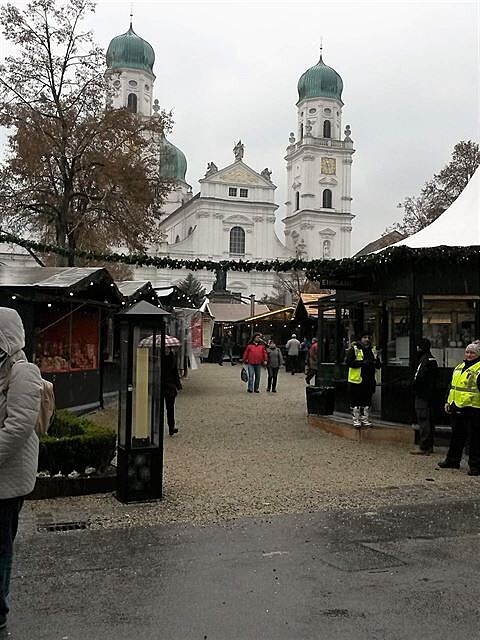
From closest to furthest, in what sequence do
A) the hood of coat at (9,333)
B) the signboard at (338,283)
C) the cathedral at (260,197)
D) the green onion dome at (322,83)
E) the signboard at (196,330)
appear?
the hood of coat at (9,333)
the signboard at (338,283)
the signboard at (196,330)
the cathedral at (260,197)
the green onion dome at (322,83)

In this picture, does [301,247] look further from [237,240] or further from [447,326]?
[447,326]

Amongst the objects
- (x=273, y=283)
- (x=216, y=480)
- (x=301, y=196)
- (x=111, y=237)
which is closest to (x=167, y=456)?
(x=216, y=480)


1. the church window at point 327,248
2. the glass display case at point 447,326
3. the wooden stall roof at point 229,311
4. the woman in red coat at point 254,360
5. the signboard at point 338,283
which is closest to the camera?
the glass display case at point 447,326

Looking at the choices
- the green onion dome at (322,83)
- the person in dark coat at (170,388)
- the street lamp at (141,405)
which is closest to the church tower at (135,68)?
the green onion dome at (322,83)

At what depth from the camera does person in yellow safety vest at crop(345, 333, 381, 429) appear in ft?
39.1

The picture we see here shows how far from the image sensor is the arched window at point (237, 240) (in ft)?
274

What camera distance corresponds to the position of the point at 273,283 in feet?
260

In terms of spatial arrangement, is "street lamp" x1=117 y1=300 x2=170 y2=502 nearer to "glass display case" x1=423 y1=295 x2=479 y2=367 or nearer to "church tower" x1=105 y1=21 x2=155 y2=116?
"glass display case" x1=423 y1=295 x2=479 y2=367

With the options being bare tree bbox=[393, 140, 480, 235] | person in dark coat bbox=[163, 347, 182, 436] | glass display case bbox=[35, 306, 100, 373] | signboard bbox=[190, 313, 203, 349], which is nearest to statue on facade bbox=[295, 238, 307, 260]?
bare tree bbox=[393, 140, 480, 235]

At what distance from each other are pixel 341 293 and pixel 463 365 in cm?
480

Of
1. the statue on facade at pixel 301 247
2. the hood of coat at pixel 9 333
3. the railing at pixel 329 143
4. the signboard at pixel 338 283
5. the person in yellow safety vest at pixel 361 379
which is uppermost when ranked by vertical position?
the railing at pixel 329 143

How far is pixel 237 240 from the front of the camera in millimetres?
84000

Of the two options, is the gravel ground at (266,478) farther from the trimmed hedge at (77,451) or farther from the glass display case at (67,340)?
the glass display case at (67,340)

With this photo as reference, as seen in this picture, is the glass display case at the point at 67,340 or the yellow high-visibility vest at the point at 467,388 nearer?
the yellow high-visibility vest at the point at 467,388
